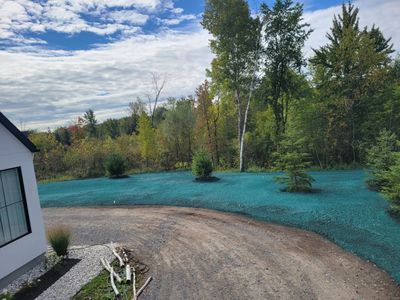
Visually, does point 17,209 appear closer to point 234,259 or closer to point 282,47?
point 234,259

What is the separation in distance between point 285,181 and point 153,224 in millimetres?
5357

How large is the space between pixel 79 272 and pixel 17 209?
74.0 inches

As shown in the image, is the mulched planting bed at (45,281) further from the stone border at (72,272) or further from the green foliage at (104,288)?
the green foliage at (104,288)

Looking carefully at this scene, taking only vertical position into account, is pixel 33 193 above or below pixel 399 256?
above

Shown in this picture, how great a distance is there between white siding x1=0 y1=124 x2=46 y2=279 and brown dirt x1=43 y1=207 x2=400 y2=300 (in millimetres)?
1614

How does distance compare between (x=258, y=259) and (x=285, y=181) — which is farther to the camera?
(x=285, y=181)

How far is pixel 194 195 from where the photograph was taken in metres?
12.0

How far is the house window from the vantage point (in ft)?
19.8

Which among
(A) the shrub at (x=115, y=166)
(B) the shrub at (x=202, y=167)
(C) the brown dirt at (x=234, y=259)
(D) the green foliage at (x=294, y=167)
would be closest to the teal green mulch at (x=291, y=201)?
(C) the brown dirt at (x=234, y=259)

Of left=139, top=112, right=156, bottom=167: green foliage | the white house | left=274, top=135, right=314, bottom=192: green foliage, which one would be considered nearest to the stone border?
the white house

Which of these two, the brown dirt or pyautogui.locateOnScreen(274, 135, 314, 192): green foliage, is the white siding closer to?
the brown dirt

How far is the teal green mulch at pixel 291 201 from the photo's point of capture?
6.65 meters

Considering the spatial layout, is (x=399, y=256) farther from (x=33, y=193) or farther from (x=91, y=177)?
(x=91, y=177)

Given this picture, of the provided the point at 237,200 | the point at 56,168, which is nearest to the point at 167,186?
the point at 237,200
